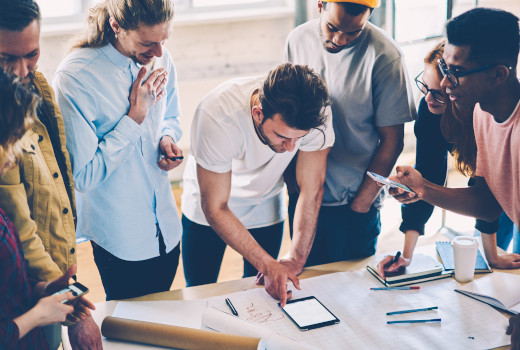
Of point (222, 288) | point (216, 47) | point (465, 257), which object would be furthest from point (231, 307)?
point (216, 47)

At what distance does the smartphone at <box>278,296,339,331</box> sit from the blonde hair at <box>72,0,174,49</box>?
940 millimetres

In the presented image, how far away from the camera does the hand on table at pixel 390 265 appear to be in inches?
65.5

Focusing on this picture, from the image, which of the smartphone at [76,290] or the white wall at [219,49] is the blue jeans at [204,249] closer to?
the smartphone at [76,290]

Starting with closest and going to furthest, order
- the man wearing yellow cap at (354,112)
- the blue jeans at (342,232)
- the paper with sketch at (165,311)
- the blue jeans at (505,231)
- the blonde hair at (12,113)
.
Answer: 1. the blonde hair at (12,113)
2. the paper with sketch at (165,311)
3. the man wearing yellow cap at (354,112)
4. the blue jeans at (342,232)
5. the blue jeans at (505,231)

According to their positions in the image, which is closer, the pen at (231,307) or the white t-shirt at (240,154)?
the pen at (231,307)

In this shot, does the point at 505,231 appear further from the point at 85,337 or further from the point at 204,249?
the point at 85,337

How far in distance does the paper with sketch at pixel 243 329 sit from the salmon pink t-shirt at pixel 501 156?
781mm

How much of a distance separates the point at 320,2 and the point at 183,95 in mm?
2527

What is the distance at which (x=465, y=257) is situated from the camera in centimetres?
162

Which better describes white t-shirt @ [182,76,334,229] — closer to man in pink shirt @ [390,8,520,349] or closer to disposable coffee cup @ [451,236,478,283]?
man in pink shirt @ [390,8,520,349]

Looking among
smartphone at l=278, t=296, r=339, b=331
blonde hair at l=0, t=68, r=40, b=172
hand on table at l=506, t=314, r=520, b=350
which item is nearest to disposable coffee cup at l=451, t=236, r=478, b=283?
hand on table at l=506, t=314, r=520, b=350

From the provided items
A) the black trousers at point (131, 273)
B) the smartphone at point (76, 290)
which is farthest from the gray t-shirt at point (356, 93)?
the smartphone at point (76, 290)

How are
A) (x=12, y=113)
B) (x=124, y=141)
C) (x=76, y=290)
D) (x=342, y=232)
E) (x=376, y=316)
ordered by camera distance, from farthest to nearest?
1. (x=342, y=232)
2. (x=124, y=141)
3. (x=376, y=316)
4. (x=76, y=290)
5. (x=12, y=113)

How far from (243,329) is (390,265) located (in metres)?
0.57
